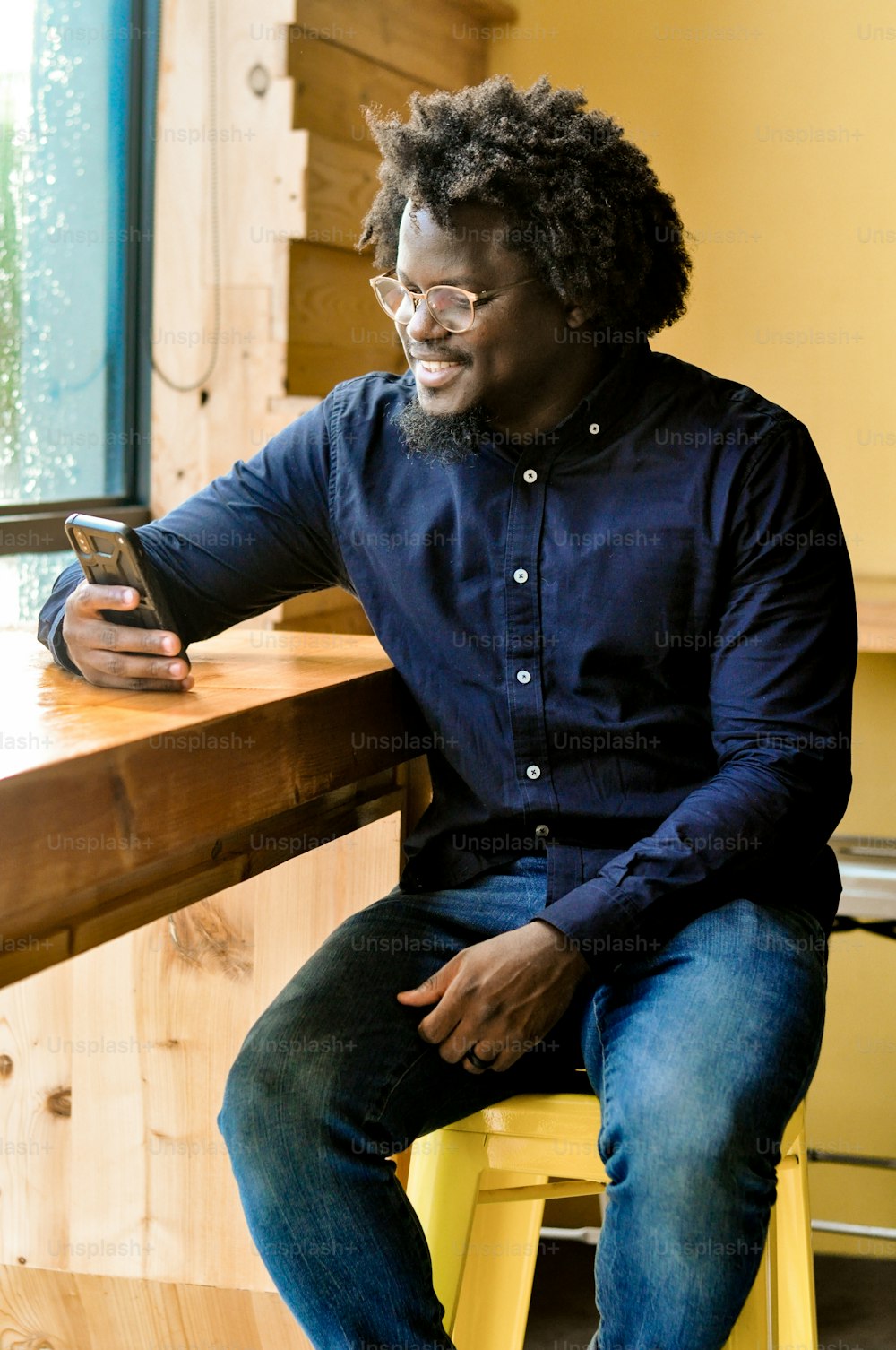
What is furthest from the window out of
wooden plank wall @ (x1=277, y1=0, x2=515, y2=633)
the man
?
the man

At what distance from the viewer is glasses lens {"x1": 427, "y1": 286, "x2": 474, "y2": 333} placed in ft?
4.70

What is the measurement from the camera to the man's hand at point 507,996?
126cm

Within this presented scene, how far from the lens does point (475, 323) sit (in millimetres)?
1438

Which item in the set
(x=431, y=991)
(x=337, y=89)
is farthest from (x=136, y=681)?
(x=337, y=89)

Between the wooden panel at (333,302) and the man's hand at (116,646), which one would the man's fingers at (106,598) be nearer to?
the man's hand at (116,646)

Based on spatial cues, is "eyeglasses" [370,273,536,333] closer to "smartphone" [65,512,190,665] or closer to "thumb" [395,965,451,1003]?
"smartphone" [65,512,190,665]

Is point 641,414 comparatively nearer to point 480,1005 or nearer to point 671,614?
point 671,614

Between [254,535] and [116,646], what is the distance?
0.96ft

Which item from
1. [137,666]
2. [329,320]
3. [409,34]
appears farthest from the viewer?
[409,34]

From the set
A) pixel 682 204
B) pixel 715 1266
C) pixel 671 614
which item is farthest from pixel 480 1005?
pixel 682 204

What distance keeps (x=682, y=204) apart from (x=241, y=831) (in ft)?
6.11

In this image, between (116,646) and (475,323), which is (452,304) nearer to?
(475,323)

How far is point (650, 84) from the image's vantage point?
8.93ft

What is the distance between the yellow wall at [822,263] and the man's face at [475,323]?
4.24 feet
